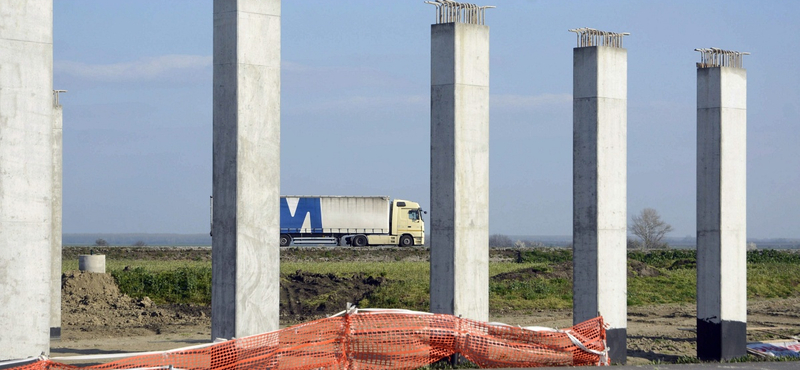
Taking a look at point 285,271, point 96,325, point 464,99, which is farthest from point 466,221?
point 285,271

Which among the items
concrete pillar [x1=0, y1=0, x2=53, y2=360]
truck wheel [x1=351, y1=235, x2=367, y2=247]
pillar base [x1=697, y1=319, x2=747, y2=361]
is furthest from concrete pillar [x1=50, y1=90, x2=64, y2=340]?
truck wheel [x1=351, y1=235, x2=367, y2=247]

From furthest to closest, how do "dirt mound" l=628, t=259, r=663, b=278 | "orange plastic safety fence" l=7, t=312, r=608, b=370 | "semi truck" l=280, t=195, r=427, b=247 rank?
"semi truck" l=280, t=195, r=427, b=247
"dirt mound" l=628, t=259, r=663, b=278
"orange plastic safety fence" l=7, t=312, r=608, b=370

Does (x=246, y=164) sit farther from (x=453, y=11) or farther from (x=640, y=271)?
(x=640, y=271)

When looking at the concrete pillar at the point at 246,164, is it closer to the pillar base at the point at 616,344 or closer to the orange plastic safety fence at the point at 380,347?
the orange plastic safety fence at the point at 380,347

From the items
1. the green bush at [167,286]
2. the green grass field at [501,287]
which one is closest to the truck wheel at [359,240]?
the green grass field at [501,287]

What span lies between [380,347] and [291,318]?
1362cm

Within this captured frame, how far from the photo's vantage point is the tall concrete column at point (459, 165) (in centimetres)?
1172

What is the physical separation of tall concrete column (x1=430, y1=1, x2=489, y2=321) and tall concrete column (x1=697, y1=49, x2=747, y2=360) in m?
4.92

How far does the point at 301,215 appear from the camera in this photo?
1754 inches

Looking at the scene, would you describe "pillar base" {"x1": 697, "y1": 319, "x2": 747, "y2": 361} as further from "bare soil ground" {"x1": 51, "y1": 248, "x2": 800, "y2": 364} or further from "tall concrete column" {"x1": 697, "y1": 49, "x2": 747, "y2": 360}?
"bare soil ground" {"x1": 51, "y1": 248, "x2": 800, "y2": 364}

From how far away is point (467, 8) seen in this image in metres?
12.0

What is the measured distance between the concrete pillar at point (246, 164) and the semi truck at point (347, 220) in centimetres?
3413

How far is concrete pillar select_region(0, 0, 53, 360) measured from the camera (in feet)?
28.2

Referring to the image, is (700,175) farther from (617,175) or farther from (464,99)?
(464,99)
